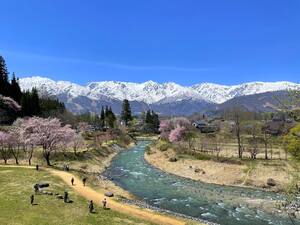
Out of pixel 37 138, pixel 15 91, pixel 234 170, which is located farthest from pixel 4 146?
pixel 15 91

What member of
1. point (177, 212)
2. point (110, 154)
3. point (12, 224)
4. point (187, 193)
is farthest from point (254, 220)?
point (110, 154)

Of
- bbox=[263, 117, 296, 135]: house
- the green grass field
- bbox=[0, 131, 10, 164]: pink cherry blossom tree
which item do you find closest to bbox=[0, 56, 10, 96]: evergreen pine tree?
bbox=[0, 131, 10, 164]: pink cherry blossom tree

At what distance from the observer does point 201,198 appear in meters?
59.2

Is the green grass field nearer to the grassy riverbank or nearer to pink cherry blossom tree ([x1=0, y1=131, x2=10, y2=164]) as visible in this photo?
pink cherry blossom tree ([x1=0, y1=131, x2=10, y2=164])

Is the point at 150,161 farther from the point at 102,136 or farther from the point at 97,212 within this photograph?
the point at 97,212

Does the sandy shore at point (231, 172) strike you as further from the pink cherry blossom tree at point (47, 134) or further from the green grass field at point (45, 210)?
the green grass field at point (45, 210)

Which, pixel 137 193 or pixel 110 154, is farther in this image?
pixel 110 154

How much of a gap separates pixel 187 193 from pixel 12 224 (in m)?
32.3

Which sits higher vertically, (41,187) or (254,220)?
(41,187)

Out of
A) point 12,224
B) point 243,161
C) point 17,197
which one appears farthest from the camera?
point 243,161

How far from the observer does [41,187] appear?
55.5 metres

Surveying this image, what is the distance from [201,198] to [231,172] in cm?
1933

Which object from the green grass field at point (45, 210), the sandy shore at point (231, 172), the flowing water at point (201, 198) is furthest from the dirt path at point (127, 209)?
the sandy shore at point (231, 172)

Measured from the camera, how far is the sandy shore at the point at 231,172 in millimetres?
69500
